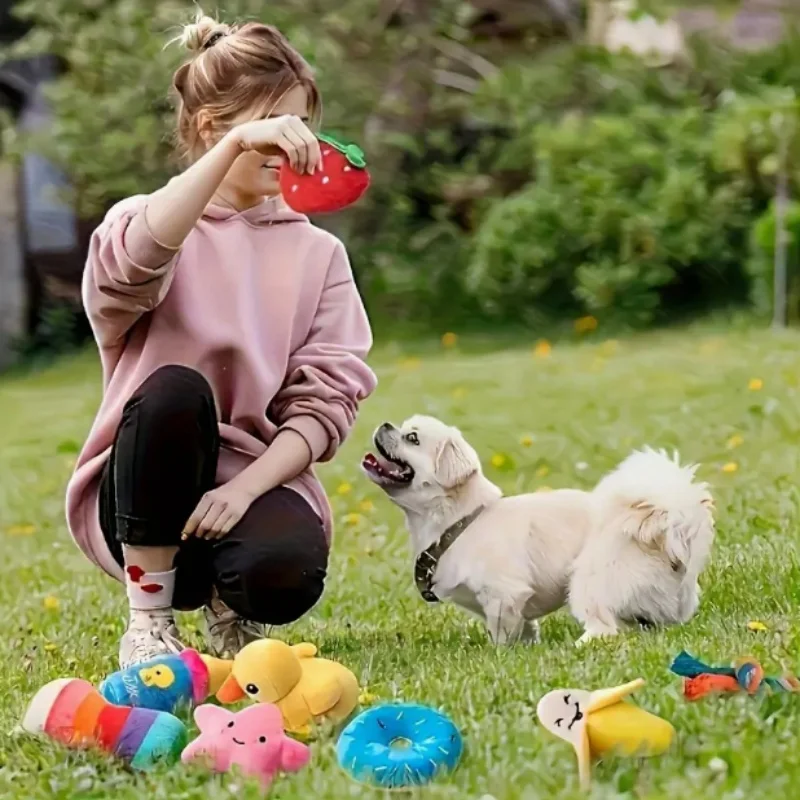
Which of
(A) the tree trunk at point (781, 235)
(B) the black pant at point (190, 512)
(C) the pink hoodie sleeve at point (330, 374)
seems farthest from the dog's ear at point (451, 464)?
(A) the tree trunk at point (781, 235)

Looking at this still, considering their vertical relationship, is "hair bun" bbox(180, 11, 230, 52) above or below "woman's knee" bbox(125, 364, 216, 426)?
above

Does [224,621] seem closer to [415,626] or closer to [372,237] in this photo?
[415,626]

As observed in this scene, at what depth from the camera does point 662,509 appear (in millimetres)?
2795

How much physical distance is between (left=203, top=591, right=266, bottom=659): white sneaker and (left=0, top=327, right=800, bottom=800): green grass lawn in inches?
7.0

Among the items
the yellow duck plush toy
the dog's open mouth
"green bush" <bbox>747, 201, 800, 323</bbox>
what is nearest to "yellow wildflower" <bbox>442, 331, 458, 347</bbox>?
"green bush" <bbox>747, 201, 800, 323</bbox>

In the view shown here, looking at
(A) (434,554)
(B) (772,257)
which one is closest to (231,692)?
(A) (434,554)

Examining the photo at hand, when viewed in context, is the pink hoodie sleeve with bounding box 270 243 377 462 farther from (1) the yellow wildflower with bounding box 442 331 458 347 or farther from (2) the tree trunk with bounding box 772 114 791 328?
(1) the yellow wildflower with bounding box 442 331 458 347

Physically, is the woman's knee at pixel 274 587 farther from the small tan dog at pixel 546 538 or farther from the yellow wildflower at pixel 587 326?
the yellow wildflower at pixel 587 326

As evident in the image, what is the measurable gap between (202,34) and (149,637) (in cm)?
120

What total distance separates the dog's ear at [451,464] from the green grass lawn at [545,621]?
0.33m

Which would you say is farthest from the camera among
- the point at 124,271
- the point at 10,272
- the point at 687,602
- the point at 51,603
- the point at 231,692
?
the point at 10,272

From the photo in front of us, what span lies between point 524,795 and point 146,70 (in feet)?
33.7

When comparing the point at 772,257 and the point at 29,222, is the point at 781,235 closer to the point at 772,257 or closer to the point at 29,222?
the point at 772,257

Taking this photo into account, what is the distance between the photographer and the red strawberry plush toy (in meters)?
2.61
